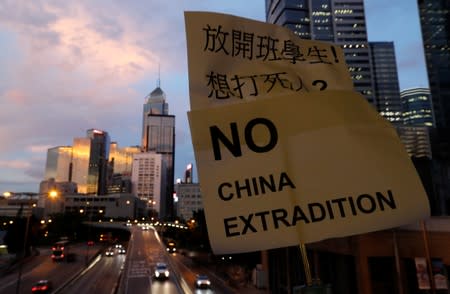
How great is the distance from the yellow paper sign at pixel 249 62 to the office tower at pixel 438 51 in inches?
6851

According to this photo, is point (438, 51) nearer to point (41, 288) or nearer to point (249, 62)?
point (41, 288)

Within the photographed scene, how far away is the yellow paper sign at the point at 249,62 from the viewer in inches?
139

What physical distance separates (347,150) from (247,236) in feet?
4.03

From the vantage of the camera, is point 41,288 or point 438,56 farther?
point 438,56

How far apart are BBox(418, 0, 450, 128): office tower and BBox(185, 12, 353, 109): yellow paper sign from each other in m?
174

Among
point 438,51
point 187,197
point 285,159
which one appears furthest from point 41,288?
point 438,51

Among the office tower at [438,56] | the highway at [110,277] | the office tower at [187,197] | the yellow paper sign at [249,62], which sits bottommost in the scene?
the highway at [110,277]

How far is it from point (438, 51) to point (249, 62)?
193 meters

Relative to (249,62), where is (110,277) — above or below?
below

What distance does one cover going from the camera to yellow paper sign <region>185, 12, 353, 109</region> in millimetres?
3531

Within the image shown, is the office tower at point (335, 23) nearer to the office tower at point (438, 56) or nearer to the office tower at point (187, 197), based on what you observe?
the office tower at point (438, 56)

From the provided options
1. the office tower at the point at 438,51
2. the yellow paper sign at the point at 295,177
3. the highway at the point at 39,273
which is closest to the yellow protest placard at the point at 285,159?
the yellow paper sign at the point at 295,177

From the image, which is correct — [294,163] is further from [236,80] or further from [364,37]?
[364,37]

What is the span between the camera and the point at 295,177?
330 cm
